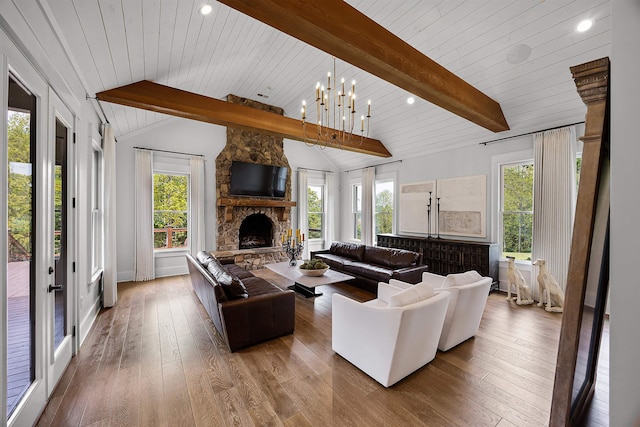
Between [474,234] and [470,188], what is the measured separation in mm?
→ 907

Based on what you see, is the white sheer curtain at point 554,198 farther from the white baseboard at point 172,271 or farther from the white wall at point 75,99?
the white baseboard at point 172,271

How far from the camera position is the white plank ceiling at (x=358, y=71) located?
2.29m

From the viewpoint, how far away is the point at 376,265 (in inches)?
198

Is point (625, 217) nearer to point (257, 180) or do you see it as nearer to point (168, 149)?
point (257, 180)

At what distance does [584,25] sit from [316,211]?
6351 millimetres

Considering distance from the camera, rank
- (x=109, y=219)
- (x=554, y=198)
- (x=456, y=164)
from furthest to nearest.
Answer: (x=456, y=164) → (x=554, y=198) → (x=109, y=219)

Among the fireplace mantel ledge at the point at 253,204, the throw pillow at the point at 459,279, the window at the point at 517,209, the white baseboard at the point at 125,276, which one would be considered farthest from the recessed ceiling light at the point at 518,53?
the white baseboard at the point at 125,276

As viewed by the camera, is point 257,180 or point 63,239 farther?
point 257,180

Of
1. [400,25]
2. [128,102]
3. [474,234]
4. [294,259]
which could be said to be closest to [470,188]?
[474,234]

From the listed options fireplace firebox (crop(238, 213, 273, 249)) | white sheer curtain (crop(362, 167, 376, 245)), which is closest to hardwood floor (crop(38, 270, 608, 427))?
fireplace firebox (crop(238, 213, 273, 249))

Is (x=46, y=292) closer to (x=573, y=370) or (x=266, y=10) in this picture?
(x=266, y=10)

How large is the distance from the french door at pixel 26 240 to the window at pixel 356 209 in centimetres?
664

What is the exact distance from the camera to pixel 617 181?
33.2 inches

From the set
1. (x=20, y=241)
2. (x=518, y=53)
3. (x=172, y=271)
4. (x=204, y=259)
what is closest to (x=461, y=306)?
(x=518, y=53)
